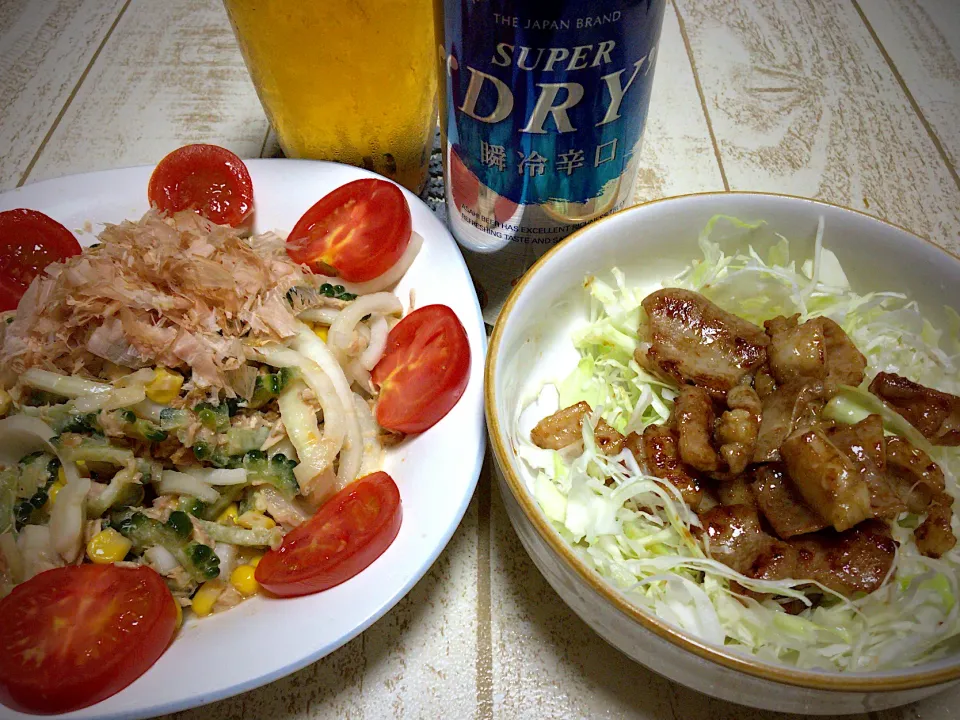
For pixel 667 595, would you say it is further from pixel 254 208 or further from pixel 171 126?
pixel 171 126

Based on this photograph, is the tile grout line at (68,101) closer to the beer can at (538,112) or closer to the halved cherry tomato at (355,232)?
the halved cherry tomato at (355,232)

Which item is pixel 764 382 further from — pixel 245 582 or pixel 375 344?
pixel 245 582

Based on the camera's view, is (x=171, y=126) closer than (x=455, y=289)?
No

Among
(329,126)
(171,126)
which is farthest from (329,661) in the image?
(171,126)

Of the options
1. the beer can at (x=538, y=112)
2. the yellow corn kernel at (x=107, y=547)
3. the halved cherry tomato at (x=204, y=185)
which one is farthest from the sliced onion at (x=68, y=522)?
the beer can at (x=538, y=112)

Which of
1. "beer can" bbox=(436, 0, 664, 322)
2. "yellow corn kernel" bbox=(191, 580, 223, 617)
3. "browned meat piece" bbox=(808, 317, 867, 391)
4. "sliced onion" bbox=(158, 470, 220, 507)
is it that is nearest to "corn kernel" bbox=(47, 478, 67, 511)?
"sliced onion" bbox=(158, 470, 220, 507)

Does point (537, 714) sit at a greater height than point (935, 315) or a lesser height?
lesser

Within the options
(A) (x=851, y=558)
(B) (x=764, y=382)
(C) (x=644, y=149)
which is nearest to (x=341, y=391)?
(B) (x=764, y=382)
